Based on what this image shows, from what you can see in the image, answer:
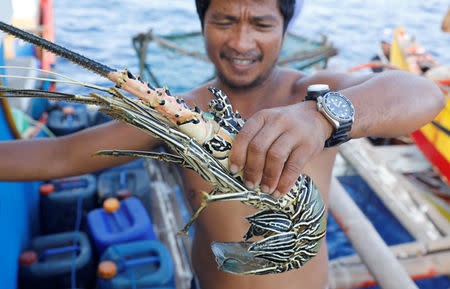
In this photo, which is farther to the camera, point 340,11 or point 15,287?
point 340,11

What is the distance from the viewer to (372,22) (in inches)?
739

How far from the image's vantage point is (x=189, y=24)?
16.0 m

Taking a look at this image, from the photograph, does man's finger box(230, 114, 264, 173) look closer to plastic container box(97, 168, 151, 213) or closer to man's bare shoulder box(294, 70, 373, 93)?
man's bare shoulder box(294, 70, 373, 93)

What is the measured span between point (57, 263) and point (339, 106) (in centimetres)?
286

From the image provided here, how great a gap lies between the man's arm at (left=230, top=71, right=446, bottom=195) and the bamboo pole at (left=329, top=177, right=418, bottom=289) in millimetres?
1109

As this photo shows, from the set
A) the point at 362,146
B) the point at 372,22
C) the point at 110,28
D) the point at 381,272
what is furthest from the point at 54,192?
the point at 372,22

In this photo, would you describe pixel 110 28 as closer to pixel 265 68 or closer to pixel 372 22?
pixel 372 22

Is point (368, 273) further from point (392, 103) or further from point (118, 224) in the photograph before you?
point (118, 224)

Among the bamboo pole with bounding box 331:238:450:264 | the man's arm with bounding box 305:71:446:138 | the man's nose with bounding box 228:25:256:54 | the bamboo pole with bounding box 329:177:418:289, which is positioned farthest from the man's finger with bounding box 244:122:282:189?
the bamboo pole with bounding box 331:238:450:264

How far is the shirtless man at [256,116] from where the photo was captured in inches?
60.1

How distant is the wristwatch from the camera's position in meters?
1.32

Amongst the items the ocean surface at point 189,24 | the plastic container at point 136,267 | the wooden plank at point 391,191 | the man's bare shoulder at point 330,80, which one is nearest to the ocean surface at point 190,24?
the ocean surface at point 189,24

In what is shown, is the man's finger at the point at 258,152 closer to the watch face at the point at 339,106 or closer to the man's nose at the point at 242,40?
the watch face at the point at 339,106

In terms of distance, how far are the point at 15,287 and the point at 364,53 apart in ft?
48.1
